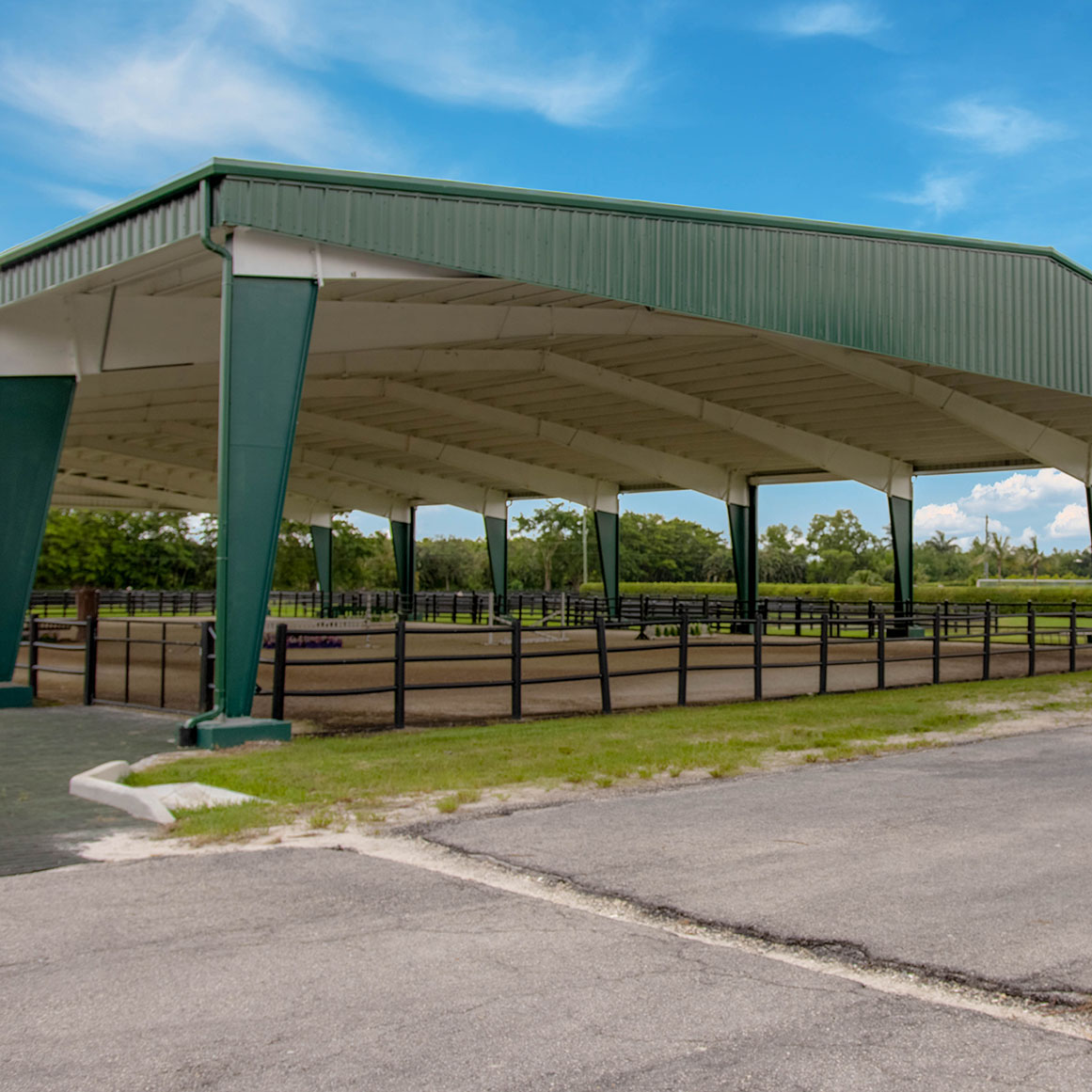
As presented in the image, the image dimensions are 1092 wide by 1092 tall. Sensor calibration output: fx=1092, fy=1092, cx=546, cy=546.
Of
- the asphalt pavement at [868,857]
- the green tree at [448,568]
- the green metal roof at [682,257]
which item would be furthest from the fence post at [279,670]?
the green tree at [448,568]

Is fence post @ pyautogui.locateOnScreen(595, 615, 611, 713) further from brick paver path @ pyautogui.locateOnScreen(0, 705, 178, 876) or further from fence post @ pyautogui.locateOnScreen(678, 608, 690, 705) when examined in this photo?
brick paver path @ pyautogui.locateOnScreen(0, 705, 178, 876)

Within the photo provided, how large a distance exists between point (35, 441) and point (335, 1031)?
13606 millimetres

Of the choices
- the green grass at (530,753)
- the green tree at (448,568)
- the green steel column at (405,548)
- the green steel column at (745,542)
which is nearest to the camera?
the green grass at (530,753)

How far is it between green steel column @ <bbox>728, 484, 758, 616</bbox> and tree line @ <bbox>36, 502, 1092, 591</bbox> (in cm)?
3348

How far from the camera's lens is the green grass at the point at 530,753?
793 centimetres

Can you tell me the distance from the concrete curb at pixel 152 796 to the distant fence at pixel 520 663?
8.65 feet

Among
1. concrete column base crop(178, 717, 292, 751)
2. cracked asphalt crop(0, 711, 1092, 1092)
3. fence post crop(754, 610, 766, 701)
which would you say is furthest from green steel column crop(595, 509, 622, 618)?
cracked asphalt crop(0, 711, 1092, 1092)

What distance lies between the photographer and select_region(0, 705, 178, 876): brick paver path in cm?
661

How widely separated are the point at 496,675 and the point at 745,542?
2132 cm

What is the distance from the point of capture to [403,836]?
676 cm

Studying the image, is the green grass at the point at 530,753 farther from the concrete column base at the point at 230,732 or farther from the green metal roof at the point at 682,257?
the green metal roof at the point at 682,257

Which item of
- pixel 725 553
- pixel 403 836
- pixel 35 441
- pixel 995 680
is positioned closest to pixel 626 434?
pixel 995 680

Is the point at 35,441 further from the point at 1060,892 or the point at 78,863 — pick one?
the point at 1060,892

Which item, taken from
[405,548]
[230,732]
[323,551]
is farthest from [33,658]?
[323,551]
